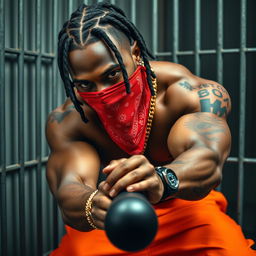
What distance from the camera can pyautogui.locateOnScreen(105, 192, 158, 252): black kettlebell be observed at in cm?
46

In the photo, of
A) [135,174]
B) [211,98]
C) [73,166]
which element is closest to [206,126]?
[211,98]

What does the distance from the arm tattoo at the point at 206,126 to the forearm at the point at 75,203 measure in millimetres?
369

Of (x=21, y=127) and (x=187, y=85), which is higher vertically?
(x=187, y=85)

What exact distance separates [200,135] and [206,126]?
2.7 inches

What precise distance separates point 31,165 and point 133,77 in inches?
31.1

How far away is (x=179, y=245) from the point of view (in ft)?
4.03

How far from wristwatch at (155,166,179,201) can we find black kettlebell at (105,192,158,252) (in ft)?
0.89

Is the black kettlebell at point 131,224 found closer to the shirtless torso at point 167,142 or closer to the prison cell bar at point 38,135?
the shirtless torso at point 167,142

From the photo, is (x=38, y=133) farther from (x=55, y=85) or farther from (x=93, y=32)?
(x=93, y=32)

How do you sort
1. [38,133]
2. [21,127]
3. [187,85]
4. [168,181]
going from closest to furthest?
[168,181] → [187,85] → [21,127] → [38,133]

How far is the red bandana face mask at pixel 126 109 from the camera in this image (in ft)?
3.56

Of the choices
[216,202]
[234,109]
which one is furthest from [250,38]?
[216,202]

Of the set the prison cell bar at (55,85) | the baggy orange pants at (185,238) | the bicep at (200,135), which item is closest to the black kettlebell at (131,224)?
the bicep at (200,135)

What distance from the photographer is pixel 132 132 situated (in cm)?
121
